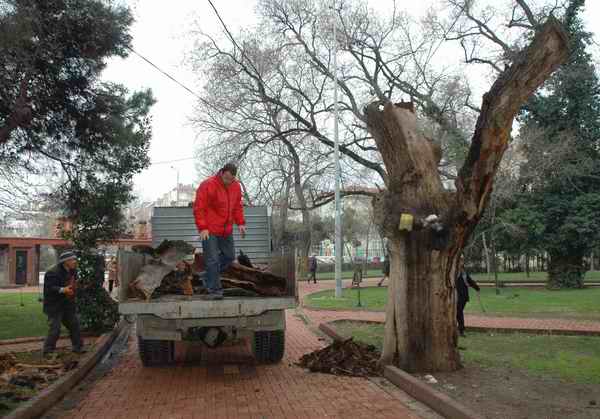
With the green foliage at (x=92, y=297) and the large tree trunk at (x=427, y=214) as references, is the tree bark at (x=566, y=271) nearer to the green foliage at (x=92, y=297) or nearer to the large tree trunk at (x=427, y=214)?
the green foliage at (x=92, y=297)

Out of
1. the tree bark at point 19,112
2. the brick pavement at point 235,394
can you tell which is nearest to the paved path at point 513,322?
the brick pavement at point 235,394

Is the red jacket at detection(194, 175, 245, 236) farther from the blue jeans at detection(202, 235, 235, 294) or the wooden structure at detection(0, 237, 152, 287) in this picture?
the wooden structure at detection(0, 237, 152, 287)

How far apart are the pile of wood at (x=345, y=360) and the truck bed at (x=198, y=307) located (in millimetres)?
1435

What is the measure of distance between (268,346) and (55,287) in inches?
133

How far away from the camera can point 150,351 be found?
29.5 feet

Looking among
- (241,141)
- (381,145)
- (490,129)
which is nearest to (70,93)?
(381,145)

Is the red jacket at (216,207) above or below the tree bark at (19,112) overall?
below

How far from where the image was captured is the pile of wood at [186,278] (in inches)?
319

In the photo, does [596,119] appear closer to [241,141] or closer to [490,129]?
[241,141]

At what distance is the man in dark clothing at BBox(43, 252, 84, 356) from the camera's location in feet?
31.1

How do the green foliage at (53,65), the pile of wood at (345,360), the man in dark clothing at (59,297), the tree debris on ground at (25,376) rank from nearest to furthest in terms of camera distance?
the tree debris on ground at (25,376) < the pile of wood at (345,360) < the man in dark clothing at (59,297) < the green foliage at (53,65)

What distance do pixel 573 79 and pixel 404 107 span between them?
2214 cm

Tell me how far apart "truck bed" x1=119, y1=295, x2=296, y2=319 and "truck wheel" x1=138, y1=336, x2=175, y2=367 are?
1.53 m

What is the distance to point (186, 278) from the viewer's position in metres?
8.39
